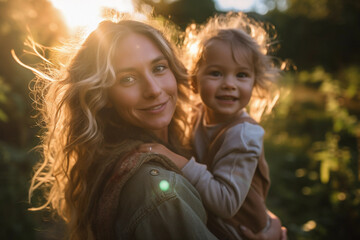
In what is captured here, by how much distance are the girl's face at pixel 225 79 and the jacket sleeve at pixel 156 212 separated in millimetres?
873

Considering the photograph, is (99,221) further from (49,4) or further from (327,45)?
(327,45)

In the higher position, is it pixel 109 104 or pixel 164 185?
pixel 109 104

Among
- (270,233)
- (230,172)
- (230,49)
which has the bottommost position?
(270,233)

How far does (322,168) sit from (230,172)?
9.41 ft

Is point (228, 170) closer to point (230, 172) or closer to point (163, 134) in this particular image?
point (230, 172)

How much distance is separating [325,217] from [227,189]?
3094 millimetres

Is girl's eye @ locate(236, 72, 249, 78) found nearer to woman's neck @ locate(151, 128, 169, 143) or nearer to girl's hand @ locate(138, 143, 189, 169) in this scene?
woman's neck @ locate(151, 128, 169, 143)

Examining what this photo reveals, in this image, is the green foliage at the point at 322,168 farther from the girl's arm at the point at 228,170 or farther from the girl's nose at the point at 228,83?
the girl's arm at the point at 228,170

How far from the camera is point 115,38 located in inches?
59.3

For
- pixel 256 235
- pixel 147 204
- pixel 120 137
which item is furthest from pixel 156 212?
pixel 256 235

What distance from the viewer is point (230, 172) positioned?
5.43ft

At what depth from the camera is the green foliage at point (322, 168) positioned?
3.55 m

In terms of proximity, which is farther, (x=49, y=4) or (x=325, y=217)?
(x=49, y=4)

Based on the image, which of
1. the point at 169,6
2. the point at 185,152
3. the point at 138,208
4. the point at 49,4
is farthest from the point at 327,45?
the point at 138,208
